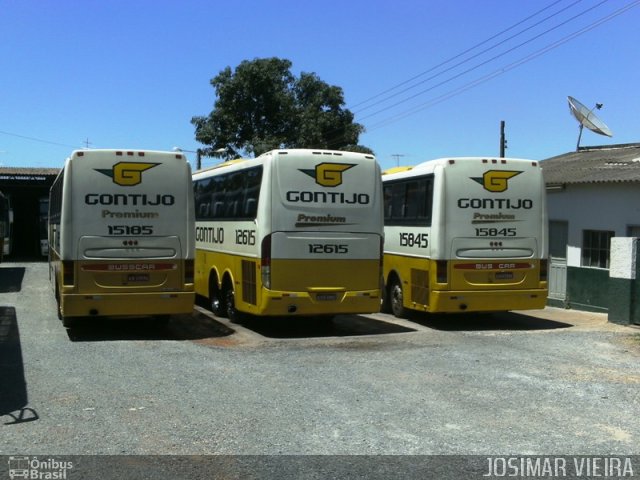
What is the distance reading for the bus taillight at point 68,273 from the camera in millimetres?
10492

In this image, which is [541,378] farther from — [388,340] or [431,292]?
[431,292]

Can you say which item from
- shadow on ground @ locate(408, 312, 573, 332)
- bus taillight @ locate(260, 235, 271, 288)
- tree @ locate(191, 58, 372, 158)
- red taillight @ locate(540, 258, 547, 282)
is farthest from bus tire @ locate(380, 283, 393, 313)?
tree @ locate(191, 58, 372, 158)

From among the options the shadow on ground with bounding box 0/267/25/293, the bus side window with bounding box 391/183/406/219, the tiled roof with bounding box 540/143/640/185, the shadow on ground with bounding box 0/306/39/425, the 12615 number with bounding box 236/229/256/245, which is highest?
the tiled roof with bounding box 540/143/640/185

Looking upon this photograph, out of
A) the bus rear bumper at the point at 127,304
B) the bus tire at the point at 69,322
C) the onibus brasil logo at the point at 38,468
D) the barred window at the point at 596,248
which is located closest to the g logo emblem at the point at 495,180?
the barred window at the point at 596,248

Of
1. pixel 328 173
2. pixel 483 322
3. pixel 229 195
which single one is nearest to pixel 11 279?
pixel 229 195

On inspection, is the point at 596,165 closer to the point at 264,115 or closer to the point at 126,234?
the point at 126,234

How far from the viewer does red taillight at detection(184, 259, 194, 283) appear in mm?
11147

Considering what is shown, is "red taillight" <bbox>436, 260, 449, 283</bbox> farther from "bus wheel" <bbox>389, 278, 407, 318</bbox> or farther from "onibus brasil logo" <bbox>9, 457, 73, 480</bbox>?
"onibus brasil logo" <bbox>9, 457, 73, 480</bbox>

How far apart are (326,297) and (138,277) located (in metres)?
3.15

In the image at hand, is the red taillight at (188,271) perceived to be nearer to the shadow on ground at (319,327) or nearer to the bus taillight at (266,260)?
the bus taillight at (266,260)

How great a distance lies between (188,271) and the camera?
1116 centimetres

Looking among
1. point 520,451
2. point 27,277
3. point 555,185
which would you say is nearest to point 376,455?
point 520,451

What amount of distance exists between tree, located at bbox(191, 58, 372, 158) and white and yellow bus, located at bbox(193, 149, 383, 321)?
19.8 meters

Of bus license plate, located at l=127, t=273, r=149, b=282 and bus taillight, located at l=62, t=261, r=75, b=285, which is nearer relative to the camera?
bus taillight, located at l=62, t=261, r=75, b=285
